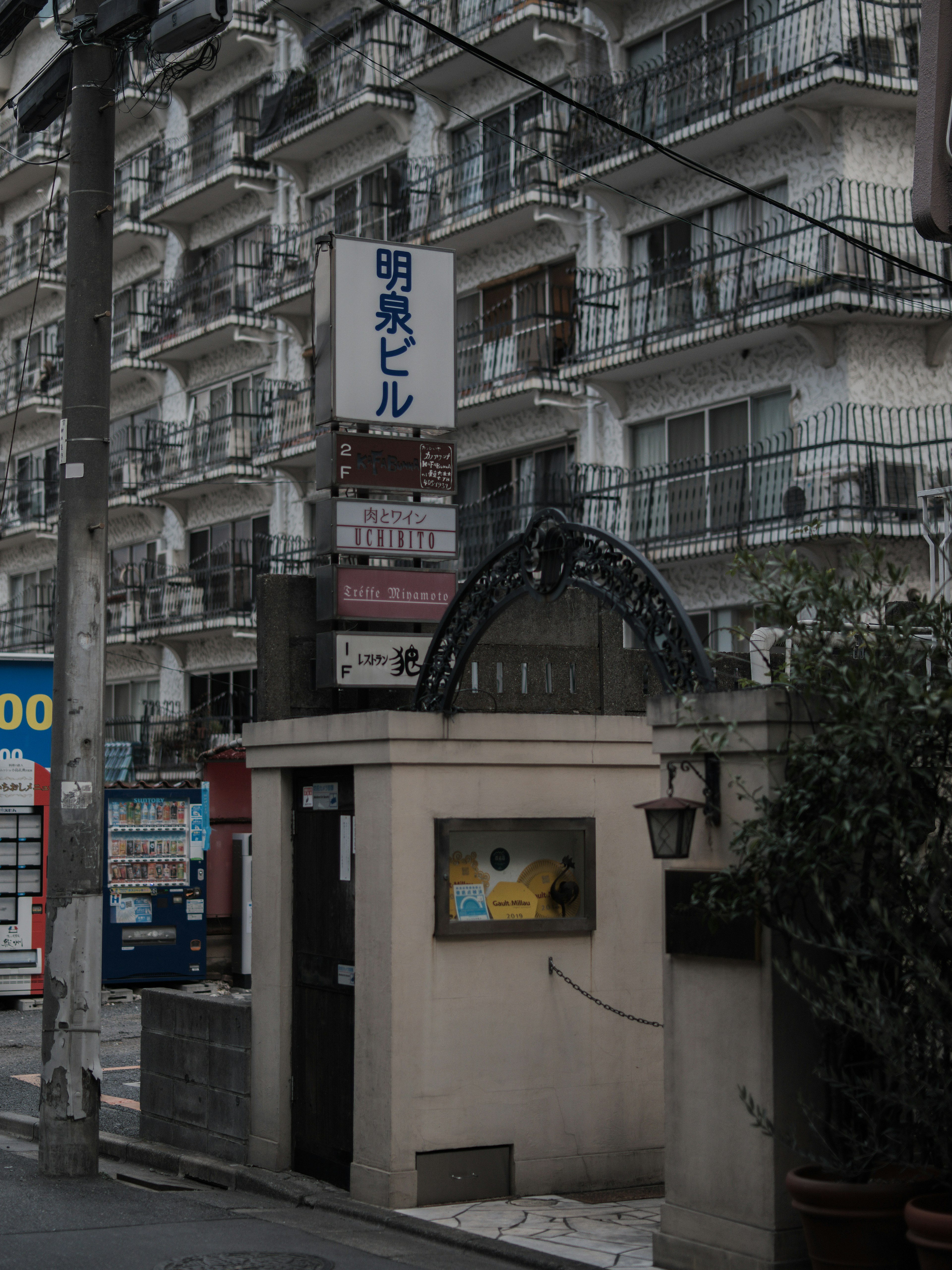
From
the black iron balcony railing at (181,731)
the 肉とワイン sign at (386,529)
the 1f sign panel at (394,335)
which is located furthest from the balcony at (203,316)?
the 肉とワイン sign at (386,529)

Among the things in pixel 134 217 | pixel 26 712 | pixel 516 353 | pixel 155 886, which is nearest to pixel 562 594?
pixel 26 712

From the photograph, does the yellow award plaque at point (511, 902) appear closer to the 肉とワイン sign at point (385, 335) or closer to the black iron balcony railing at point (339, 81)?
the 肉とワイン sign at point (385, 335)

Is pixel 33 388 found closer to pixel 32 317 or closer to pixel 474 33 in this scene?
pixel 474 33

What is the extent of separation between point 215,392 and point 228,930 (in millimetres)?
18292

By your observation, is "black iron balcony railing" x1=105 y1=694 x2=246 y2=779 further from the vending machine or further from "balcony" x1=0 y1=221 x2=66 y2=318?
the vending machine

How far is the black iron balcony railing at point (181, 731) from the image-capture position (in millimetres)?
35375

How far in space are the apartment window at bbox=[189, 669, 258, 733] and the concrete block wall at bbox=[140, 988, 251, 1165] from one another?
23.3 m

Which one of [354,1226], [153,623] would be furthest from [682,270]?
[354,1226]

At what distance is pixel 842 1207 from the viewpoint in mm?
6723

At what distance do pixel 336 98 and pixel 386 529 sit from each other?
23.0 metres

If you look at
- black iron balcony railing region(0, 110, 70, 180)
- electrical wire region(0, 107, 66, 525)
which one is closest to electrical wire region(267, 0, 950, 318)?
electrical wire region(0, 107, 66, 525)

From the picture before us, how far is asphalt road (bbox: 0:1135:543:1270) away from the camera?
8242 millimetres

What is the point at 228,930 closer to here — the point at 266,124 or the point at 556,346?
the point at 556,346

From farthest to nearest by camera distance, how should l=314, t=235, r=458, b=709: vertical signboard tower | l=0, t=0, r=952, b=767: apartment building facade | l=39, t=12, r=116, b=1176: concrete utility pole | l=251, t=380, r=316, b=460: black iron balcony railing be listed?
l=251, t=380, r=316, b=460: black iron balcony railing < l=0, t=0, r=952, b=767: apartment building facade < l=314, t=235, r=458, b=709: vertical signboard tower < l=39, t=12, r=116, b=1176: concrete utility pole
